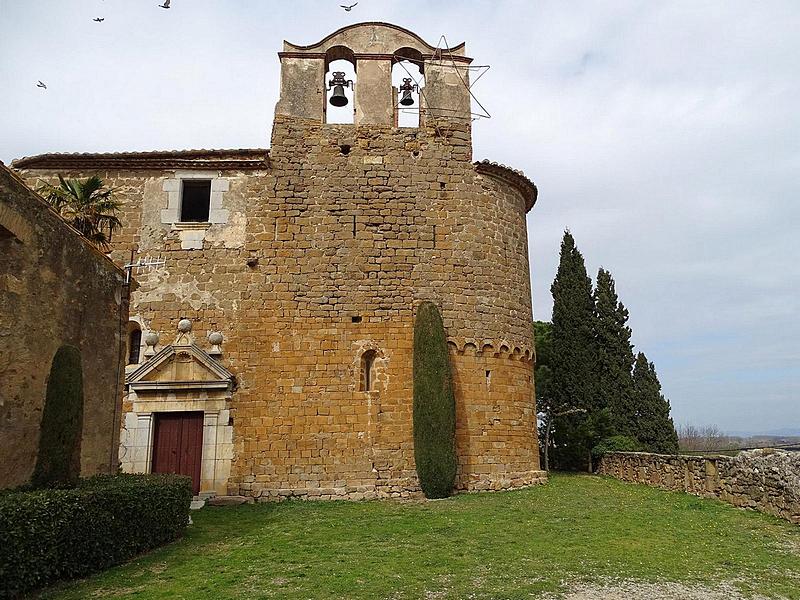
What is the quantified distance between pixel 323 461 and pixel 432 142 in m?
8.99

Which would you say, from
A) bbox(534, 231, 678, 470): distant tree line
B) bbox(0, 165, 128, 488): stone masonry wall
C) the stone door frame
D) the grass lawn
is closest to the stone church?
the stone door frame

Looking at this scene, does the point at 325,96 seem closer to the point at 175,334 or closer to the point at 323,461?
the point at 175,334

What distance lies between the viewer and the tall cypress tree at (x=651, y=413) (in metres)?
22.0

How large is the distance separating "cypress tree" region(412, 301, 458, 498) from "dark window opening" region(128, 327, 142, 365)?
702 cm

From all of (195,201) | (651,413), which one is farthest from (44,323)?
(651,413)

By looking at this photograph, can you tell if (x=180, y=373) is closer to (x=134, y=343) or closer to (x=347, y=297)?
(x=134, y=343)

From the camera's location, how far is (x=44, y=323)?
28.0 ft

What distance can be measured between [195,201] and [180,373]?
542 cm

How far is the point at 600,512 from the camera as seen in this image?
39.4 feet

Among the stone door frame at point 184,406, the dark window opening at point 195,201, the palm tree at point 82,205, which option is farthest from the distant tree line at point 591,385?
the palm tree at point 82,205

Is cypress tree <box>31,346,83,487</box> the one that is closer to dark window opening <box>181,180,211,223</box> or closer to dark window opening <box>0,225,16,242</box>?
dark window opening <box>0,225,16,242</box>

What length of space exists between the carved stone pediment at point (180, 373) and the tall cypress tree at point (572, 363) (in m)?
12.9

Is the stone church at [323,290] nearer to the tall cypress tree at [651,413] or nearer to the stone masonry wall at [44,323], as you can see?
the stone masonry wall at [44,323]

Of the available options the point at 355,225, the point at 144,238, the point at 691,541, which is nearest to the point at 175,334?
the point at 144,238
